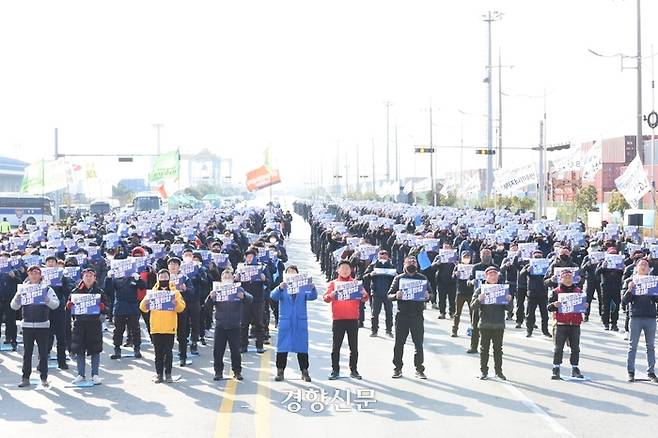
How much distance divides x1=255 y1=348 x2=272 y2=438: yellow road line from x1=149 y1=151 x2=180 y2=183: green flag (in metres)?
51.0

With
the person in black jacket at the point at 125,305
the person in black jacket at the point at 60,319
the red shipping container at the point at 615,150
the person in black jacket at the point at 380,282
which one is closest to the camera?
the person in black jacket at the point at 60,319

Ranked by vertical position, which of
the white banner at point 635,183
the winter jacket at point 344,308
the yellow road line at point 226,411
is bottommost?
the yellow road line at point 226,411

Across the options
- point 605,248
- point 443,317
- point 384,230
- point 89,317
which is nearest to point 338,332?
point 89,317

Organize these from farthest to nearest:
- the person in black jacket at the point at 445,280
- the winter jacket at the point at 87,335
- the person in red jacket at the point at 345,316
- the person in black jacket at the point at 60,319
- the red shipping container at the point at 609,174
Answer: the red shipping container at the point at 609,174, the person in black jacket at the point at 445,280, the person in black jacket at the point at 60,319, the person in red jacket at the point at 345,316, the winter jacket at the point at 87,335

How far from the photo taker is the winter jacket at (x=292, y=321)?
48.2ft

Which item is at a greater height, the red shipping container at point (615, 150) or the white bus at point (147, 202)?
the red shipping container at point (615, 150)

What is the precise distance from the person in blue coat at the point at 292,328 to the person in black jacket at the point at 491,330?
2.44 meters

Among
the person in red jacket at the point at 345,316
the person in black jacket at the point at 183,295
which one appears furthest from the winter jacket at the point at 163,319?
the person in red jacket at the point at 345,316

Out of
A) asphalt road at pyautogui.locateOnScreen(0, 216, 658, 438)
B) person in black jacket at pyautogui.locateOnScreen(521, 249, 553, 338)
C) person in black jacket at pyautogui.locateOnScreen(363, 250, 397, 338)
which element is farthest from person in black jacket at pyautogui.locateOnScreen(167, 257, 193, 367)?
person in black jacket at pyautogui.locateOnScreen(521, 249, 553, 338)

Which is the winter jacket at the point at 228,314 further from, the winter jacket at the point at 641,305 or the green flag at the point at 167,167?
the green flag at the point at 167,167

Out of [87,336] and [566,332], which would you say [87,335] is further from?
[566,332]

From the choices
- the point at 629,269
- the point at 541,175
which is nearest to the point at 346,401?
the point at 629,269

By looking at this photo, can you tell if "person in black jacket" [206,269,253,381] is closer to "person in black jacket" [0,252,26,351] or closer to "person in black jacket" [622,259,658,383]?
"person in black jacket" [0,252,26,351]

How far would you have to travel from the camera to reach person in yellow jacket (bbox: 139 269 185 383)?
1469cm
